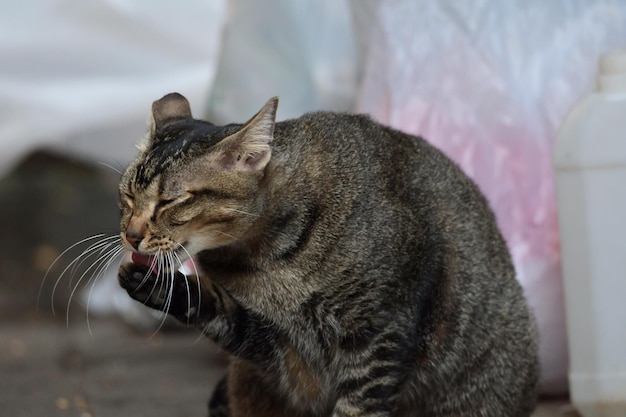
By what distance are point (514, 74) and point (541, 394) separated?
1036mm

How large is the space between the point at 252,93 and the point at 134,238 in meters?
1.66

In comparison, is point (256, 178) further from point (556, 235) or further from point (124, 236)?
point (556, 235)

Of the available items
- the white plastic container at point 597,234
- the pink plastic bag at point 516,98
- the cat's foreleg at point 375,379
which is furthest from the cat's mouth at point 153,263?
the pink plastic bag at point 516,98

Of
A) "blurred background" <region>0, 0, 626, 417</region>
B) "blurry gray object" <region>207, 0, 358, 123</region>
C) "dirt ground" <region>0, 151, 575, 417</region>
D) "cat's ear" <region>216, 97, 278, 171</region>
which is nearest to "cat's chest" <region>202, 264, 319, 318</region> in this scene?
"cat's ear" <region>216, 97, 278, 171</region>

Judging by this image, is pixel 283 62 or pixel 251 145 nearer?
pixel 251 145

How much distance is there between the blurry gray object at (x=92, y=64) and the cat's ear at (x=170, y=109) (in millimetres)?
1744

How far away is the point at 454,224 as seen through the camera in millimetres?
2596

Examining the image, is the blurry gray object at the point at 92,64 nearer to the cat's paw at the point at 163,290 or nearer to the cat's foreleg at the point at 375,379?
the cat's paw at the point at 163,290

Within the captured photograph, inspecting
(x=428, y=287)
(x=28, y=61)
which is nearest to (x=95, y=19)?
(x=28, y=61)

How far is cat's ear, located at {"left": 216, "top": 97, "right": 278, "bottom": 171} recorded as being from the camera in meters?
2.22

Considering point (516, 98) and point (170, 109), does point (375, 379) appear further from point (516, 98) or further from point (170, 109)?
point (516, 98)

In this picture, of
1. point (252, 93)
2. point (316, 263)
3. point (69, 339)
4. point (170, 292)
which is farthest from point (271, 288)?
point (69, 339)

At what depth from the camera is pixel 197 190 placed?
7.30 feet

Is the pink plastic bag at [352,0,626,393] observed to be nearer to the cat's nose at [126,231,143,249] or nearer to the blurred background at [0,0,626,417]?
the blurred background at [0,0,626,417]
